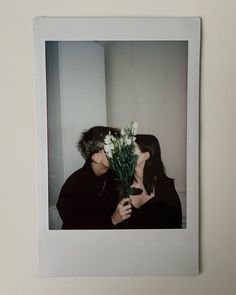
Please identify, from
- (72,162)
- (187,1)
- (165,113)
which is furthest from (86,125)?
(187,1)

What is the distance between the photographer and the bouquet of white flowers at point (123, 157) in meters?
1.27

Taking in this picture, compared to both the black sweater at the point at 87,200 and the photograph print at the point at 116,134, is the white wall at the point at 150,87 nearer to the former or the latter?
the photograph print at the point at 116,134

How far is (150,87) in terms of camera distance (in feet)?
4.18

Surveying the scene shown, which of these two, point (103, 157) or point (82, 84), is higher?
point (82, 84)

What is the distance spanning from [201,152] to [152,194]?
19 cm

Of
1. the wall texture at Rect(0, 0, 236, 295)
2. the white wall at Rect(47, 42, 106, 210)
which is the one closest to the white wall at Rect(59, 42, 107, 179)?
the white wall at Rect(47, 42, 106, 210)

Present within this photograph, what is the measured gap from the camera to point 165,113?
4.18 ft

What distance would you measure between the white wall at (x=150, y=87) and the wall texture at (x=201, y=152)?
8 centimetres

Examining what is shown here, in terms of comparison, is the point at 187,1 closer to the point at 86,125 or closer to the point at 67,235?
the point at 86,125

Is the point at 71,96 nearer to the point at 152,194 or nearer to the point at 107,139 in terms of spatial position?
the point at 107,139

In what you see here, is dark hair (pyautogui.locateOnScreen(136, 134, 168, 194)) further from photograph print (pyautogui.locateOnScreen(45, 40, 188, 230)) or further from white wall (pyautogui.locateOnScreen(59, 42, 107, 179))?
white wall (pyautogui.locateOnScreen(59, 42, 107, 179))

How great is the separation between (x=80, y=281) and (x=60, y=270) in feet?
0.23

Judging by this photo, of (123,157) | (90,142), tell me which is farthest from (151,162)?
(90,142)

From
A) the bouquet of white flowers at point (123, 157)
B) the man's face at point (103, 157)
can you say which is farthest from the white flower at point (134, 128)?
the man's face at point (103, 157)
